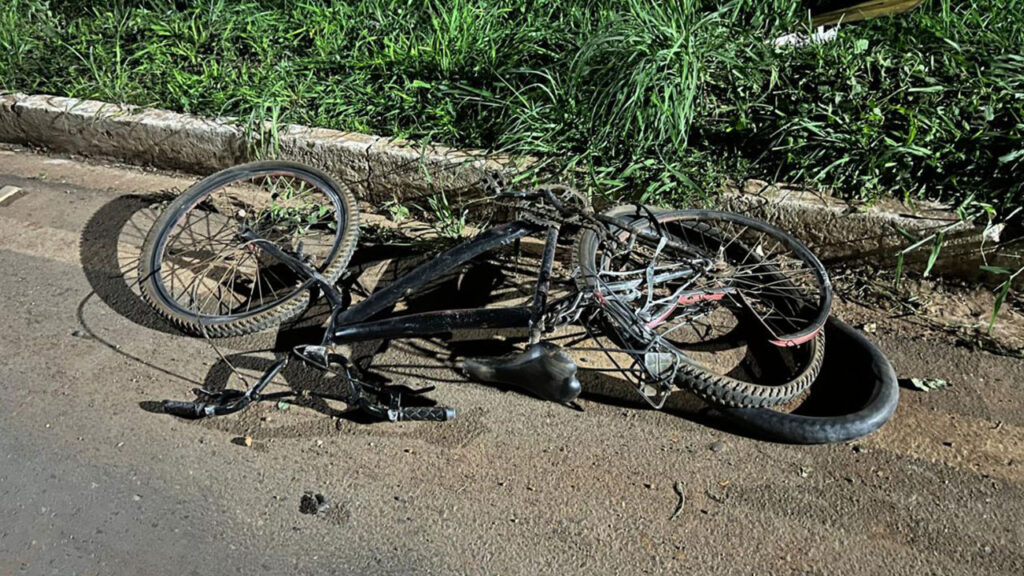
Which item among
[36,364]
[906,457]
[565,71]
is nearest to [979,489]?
[906,457]

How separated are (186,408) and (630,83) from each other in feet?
8.47

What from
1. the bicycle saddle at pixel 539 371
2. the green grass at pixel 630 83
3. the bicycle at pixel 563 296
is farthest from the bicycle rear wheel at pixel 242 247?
the bicycle saddle at pixel 539 371

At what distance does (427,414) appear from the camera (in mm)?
3068

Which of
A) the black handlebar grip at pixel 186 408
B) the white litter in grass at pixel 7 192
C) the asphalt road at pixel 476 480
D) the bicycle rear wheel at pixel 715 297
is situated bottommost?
the asphalt road at pixel 476 480

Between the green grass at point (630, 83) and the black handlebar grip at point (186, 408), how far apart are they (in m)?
1.99

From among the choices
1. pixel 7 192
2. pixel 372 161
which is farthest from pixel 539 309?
pixel 7 192

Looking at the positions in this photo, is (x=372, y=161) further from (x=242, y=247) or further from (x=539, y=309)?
(x=539, y=309)

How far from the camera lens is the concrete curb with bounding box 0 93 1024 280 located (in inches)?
148

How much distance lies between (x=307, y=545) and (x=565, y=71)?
2929 mm

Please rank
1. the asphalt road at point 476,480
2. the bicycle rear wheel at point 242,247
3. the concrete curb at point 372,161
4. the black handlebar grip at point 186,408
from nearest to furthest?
the asphalt road at point 476,480
the black handlebar grip at point 186,408
the bicycle rear wheel at point 242,247
the concrete curb at point 372,161

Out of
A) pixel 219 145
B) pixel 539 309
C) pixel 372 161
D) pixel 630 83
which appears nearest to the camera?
pixel 539 309

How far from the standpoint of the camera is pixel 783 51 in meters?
4.30

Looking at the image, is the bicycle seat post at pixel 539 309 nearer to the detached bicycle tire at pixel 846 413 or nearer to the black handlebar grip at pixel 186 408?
the detached bicycle tire at pixel 846 413

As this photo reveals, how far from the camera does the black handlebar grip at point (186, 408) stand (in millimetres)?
3211
